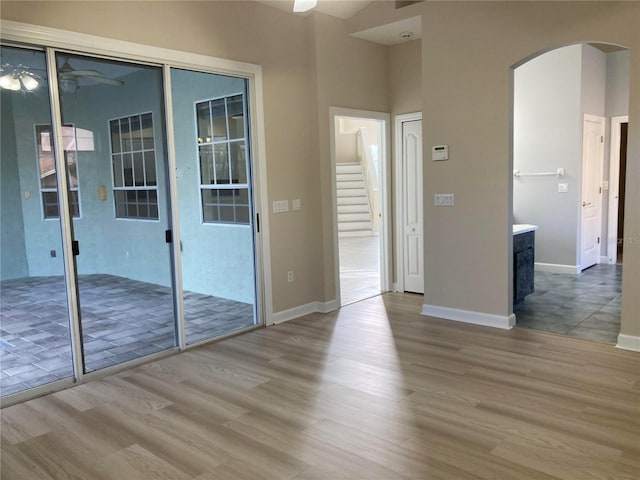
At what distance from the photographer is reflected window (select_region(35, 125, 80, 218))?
140 inches

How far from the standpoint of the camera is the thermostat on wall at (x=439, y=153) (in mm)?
4883

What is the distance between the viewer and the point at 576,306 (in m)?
5.35

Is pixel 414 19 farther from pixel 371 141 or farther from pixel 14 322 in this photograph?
pixel 371 141

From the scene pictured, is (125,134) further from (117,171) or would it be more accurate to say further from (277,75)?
(277,75)

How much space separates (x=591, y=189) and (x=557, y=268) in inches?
50.2

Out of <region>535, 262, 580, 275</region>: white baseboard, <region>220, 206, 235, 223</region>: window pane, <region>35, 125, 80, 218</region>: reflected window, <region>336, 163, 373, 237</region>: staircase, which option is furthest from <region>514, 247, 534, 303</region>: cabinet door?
<region>336, 163, 373, 237</region>: staircase

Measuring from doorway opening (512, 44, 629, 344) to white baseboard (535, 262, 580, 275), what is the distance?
0.5 inches

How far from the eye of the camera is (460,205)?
16.0ft

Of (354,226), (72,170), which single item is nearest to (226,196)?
(72,170)

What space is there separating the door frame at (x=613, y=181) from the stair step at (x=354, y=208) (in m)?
5.93

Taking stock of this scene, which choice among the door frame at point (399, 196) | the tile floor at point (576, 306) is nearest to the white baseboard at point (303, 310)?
the door frame at point (399, 196)

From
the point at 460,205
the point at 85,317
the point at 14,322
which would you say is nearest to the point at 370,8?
the point at 460,205

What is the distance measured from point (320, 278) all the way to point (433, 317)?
49.1 inches

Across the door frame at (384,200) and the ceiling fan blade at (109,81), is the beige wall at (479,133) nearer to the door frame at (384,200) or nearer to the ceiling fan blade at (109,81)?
the door frame at (384,200)
